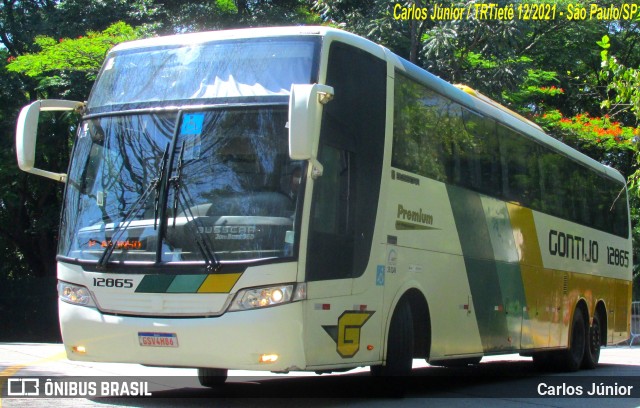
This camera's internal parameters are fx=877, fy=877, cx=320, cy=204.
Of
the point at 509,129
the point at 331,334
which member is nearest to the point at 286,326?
the point at 331,334

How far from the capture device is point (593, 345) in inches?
674

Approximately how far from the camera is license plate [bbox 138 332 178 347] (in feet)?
25.7

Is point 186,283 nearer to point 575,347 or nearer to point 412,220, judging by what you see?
point 412,220

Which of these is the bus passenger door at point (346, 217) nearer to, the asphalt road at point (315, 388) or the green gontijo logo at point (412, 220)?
the green gontijo logo at point (412, 220)

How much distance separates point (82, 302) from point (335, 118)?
2.98 meters

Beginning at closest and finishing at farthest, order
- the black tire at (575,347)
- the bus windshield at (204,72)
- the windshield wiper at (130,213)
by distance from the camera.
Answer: the windshield wiper at (130,213)
the bus windshield at (204,72)
the black tire at (575,347)

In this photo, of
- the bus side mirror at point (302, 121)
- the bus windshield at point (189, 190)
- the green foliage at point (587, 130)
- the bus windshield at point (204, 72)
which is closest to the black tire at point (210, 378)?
the bus windshield at point (189, 190)

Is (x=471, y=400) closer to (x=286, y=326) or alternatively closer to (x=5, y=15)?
(x=286, y=326)

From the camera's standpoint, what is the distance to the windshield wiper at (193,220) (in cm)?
779

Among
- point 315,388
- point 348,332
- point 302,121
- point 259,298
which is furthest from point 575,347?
point 302,121

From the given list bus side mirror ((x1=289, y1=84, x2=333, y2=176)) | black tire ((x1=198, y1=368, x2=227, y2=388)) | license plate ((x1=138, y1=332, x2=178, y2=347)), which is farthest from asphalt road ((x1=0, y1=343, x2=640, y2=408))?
bus side mirror ((x1=289, y1=84, x2=333, y2=176))

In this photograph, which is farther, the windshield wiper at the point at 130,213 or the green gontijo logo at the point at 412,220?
the green gontijo logo at the point at 412,220

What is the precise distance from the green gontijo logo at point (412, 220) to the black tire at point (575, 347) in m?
6.72

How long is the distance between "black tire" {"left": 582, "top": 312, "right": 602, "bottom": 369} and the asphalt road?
1.34 meters
